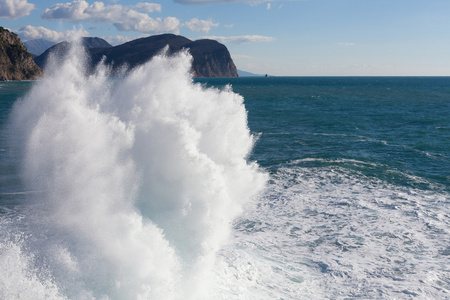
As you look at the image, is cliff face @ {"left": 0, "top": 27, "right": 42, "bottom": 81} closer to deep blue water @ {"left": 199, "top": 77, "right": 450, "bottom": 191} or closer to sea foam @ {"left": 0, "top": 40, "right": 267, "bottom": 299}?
deep blue water @ {"left": 199, "top": 77, "right": 450, "bottom": 191}

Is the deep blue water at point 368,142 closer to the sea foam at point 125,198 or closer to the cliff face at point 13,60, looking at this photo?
the sea foam at point 125,198

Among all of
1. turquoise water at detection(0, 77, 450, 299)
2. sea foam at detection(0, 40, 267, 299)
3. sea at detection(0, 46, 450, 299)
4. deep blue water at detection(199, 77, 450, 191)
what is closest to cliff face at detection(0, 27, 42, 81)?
deep blue water at detection(199, 77, 450, 191)

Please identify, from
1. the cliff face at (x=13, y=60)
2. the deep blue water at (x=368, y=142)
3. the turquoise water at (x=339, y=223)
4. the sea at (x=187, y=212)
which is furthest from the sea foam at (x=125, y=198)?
the cliff face at (x=13, y=60)

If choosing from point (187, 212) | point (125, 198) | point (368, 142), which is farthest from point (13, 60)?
point (187, 212)

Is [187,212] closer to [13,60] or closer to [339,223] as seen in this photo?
[339,223]

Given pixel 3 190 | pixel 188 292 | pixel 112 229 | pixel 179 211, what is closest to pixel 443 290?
pixel 188 292
